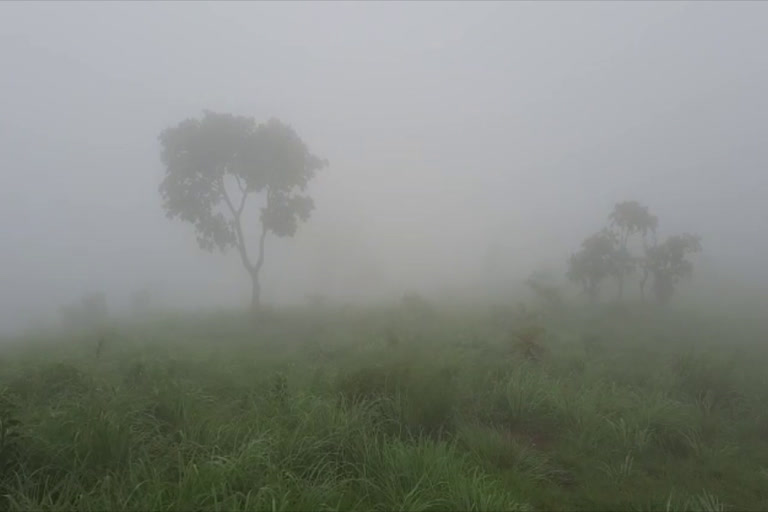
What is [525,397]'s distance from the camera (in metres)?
7.83

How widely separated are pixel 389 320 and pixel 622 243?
19.1m

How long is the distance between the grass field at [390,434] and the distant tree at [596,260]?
18681mm

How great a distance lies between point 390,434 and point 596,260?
93.1 feet

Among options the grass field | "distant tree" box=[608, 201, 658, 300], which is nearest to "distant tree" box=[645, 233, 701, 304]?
"distant tree" box=[608, 201, 658, 300]

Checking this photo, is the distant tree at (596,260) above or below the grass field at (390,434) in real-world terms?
above

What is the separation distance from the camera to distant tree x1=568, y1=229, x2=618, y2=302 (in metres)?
30.7

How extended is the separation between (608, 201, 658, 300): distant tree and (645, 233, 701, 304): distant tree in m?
1.06

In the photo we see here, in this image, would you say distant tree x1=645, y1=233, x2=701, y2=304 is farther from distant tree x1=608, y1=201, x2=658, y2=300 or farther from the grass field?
the grass field

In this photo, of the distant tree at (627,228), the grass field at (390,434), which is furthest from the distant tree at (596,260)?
the grass field at (390,434)

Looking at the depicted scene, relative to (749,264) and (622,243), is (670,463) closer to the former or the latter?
(622,243)

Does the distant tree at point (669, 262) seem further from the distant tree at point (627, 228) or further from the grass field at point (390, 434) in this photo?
the grass field at point (390, 434)

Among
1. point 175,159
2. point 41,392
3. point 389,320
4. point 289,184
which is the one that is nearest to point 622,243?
point 389,320

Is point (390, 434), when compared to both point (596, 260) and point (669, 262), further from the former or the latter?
point (669, 262)

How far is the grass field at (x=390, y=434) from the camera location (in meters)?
4.52
